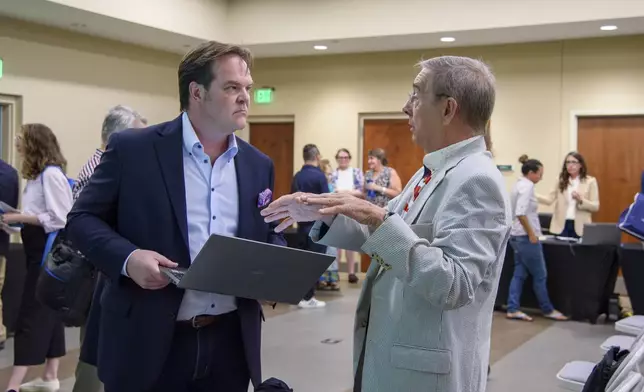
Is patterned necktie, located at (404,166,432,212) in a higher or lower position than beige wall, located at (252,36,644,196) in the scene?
lower

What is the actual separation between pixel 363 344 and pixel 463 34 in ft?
24.0

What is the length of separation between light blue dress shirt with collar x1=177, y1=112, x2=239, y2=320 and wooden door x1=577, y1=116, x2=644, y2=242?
7.96m

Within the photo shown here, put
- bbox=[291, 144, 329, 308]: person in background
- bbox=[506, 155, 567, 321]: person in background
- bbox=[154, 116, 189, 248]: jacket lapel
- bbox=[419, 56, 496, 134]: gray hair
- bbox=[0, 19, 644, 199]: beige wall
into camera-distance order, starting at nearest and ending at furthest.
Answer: bbox=[419, 56, 496, 134]: gray hair
bbox=[154, 116, 189, 248]: jacket lapel
bbox=[506, 155, 567, 321]: person in background
bbox=[291, 144, 329, 308]: person in background
bbox=[0, 19, 644, 199]: beige wall

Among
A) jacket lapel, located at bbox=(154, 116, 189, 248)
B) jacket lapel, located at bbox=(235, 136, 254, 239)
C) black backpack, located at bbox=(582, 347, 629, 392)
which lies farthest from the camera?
black backpack, located at bbox=(582, 347, 629, 392)

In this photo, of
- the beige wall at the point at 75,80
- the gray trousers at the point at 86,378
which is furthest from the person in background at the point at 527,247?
the beige wall at the point at 75,80

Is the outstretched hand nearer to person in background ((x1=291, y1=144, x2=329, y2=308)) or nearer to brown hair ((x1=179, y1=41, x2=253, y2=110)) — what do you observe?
brown hair ((x1=179, y1=41, x2=253, y2=110))

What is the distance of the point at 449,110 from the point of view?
1.70 meters

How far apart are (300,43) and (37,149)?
5.53 meters

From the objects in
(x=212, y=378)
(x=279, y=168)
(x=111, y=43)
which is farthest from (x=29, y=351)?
(x=279, y=168)

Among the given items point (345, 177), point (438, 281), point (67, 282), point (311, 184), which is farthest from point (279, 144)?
point (438, 281)

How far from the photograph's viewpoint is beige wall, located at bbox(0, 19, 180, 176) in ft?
26.7

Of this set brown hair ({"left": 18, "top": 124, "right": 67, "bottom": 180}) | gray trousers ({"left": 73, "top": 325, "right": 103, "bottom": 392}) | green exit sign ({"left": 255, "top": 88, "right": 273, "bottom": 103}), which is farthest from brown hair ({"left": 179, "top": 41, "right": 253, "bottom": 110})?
green exit sign ({"left": 255, "top": 88, "right": 273, "bottom": 103})

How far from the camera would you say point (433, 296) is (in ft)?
4.97

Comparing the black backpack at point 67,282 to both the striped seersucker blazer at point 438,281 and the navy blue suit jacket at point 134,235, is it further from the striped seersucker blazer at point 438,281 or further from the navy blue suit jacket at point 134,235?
the striped seersucker blazer at point 438,281
